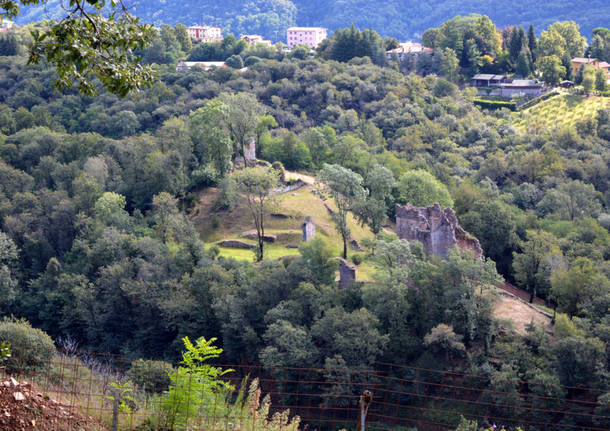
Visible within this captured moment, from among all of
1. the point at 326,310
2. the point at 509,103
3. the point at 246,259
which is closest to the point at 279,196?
the point at 246,259

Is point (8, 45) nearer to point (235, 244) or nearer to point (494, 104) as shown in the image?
point (235, 244)

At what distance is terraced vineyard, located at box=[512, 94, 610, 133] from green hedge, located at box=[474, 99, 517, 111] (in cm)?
148

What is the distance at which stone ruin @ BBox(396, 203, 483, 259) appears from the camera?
29.2 metres

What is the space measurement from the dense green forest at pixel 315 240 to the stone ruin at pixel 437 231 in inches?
55.8

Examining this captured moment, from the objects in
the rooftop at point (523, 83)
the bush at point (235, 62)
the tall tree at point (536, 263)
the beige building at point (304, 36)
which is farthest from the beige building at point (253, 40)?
the tall tree at point (536, 263)

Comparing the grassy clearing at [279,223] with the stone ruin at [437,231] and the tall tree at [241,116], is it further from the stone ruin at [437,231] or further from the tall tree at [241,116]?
the stone ruin at [437,231]

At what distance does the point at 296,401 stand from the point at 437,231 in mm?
13358

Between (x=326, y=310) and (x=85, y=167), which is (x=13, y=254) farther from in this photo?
(x=326, y=310)

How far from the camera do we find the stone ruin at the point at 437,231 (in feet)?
95.9

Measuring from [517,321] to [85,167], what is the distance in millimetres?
29230

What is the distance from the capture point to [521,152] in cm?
4812

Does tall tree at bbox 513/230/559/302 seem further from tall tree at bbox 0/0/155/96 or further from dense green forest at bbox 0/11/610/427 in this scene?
tall tree at bbox 0/0/155/96

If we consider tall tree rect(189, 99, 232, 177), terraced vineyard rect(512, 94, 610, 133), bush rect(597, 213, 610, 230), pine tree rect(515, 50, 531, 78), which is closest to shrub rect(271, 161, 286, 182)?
tall tree rect(189, 99, 232, 177)

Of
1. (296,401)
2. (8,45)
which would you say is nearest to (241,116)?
(296,401)
